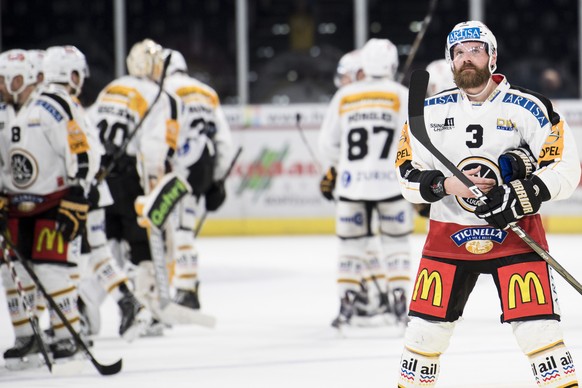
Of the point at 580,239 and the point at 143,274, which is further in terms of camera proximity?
the point at 580,239

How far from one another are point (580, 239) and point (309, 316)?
411 centimetres

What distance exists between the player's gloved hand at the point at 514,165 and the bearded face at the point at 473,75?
203 millimetres

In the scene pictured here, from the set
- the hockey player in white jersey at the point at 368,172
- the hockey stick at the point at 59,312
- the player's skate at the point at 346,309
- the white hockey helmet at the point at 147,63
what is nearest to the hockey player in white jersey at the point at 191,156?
the white hockey helmet at the point at 147,63

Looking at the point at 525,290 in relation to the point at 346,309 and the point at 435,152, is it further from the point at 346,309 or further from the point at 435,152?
the point at 346,309

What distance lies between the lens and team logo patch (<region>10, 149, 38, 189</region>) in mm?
5086

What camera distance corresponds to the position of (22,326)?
17.5ft

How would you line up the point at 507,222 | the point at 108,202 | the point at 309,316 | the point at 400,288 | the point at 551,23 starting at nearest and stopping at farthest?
the point at 507,222
the point at 108,202
the point at 400,288
the point at 309,316
the point at 551,23

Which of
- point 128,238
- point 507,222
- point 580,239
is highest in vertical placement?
point 507,222

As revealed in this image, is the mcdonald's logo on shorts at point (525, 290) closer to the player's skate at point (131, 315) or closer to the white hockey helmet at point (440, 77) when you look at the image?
the player's skate at point (131, 315)

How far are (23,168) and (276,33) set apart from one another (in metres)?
7.64

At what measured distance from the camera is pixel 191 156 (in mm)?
6918

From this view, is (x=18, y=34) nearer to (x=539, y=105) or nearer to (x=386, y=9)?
(x=386, y=9)

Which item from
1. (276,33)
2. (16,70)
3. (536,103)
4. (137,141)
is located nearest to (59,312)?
(16,70)

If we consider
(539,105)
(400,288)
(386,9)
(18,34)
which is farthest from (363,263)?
(18,34)
